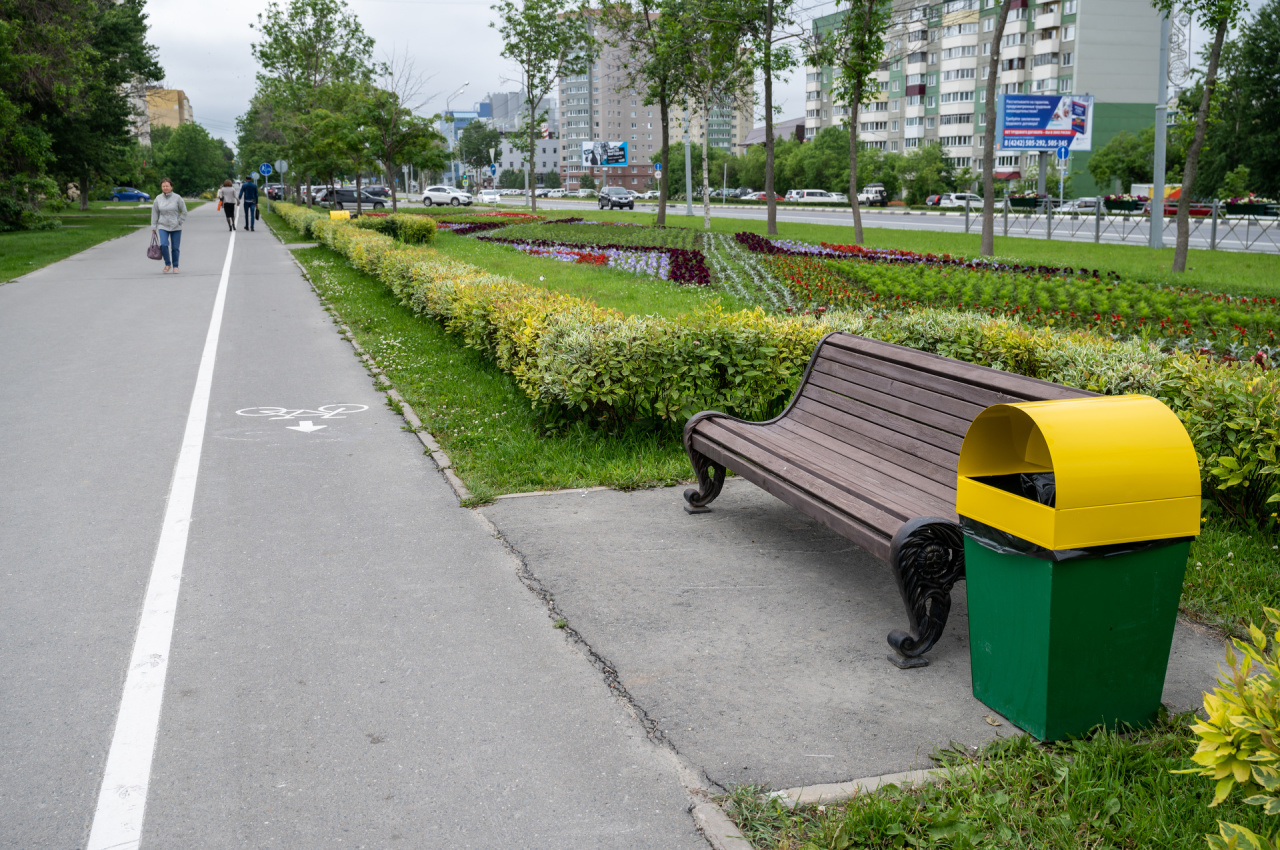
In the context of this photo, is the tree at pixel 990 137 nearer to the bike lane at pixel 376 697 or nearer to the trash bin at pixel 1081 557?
the bike lane at pixel 376 697

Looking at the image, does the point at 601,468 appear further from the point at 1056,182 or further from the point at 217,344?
the point at 1056,182

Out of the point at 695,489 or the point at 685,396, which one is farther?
the point at 685,396

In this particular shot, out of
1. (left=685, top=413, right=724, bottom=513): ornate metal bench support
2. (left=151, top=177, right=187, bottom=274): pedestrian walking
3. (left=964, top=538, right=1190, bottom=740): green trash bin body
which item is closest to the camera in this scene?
(left=964, top=538, right=1190, bottom=740): green trash bin body

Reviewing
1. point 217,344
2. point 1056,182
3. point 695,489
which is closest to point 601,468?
point 695,489

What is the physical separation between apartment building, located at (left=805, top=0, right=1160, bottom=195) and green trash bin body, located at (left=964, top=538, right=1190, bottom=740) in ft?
252

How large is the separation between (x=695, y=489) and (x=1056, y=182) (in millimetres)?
74419

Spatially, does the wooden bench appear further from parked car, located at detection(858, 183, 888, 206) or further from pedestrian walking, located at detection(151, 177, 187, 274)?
parked car, located at detection(858, 183, 888, 206)

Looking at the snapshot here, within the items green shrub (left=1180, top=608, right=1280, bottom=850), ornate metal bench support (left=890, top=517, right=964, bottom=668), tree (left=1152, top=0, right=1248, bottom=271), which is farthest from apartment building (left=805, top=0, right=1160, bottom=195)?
green shrub (left=1180, top=608, right=1280, bottom=850)

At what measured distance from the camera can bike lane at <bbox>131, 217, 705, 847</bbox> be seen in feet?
9.46

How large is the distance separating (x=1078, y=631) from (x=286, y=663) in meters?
2.76

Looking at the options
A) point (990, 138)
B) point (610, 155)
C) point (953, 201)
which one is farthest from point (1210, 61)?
point (610, 155)

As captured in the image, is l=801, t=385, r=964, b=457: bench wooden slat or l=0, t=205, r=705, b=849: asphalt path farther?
l=801, t=385, r=964, b=457: bench wooden slat

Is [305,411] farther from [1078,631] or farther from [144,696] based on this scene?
[1078,631]

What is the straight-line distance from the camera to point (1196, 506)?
305 cm
